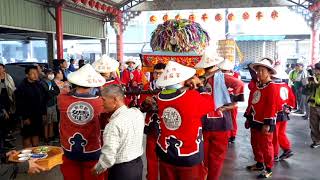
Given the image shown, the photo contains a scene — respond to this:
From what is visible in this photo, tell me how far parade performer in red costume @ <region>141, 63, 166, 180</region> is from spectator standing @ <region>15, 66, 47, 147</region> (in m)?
2.34

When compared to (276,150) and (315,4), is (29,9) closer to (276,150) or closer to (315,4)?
(276,150)

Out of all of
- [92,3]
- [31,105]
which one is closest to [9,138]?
[31,105]

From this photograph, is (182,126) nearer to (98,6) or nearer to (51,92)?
(51,92)

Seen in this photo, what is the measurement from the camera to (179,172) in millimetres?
2922

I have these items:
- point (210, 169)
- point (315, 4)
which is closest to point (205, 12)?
point (315, 4)

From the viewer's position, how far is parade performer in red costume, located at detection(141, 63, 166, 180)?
363cm

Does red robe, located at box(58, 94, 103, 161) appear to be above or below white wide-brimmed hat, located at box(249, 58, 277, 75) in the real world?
below

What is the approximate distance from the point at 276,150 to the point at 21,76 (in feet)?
19.8

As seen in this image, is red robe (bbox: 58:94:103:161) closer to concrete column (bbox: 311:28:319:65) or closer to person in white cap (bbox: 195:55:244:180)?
person in white cap (bbox: 195:55:244:180)

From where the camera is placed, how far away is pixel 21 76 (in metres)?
8.04

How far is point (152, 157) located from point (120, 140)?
1.48 meters

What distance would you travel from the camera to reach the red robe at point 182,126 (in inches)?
108

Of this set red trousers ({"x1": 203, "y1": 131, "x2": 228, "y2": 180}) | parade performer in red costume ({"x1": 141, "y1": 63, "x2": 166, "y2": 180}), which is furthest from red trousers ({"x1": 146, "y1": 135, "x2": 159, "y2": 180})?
red trousers ({"x1": 203, "y1": 131, "x2": 228, "y2": 180})

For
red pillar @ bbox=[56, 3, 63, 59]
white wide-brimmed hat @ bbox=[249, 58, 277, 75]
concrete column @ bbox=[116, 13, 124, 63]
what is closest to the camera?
white wide-brimmed hat @ bbox=[249, 58, 277, 75]
